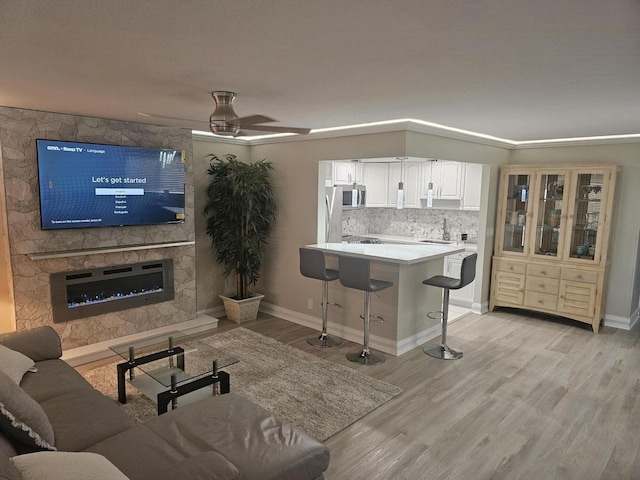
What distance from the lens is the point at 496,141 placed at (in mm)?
5543

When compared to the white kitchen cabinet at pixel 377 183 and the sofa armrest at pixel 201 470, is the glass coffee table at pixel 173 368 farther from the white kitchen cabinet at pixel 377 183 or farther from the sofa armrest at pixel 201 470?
the white kitchen cabinet at pixel 377 183

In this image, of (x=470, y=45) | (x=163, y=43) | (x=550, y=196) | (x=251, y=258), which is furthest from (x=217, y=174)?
(x=550, y=196)

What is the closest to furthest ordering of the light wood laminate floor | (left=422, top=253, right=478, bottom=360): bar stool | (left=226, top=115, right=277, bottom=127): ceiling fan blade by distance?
the light wood laminate floor, (left=226, top=115, right=277, bottom=127): ceiling fan blade, (left=422, top=253, right=478, bottom=360): bar stool

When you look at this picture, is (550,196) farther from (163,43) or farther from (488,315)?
(163,43)

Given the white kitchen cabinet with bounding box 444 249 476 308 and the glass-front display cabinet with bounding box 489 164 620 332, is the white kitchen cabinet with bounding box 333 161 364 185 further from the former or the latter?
the glass-front display cabinet with bounding box 489 164 620 332

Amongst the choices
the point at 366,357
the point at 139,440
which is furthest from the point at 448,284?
the point at 139,440

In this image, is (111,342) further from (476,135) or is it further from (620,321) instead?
(620,321)

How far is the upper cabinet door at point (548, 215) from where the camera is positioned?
5488mm

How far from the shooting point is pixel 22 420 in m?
1.91

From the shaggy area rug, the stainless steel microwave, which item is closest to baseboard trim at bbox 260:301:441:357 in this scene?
the shaggy area rug

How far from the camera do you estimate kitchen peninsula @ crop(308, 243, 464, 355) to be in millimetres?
4516

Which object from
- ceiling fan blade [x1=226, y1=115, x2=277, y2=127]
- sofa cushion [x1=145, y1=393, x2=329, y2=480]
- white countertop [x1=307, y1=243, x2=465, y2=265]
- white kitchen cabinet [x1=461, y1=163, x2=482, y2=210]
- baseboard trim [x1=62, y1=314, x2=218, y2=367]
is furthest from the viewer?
white kitchen cabinet [x1=461, y1=163, x2=482, y2=210]

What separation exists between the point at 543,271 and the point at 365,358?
2.89 m

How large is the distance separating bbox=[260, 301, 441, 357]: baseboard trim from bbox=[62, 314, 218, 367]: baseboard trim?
88 centimetres
